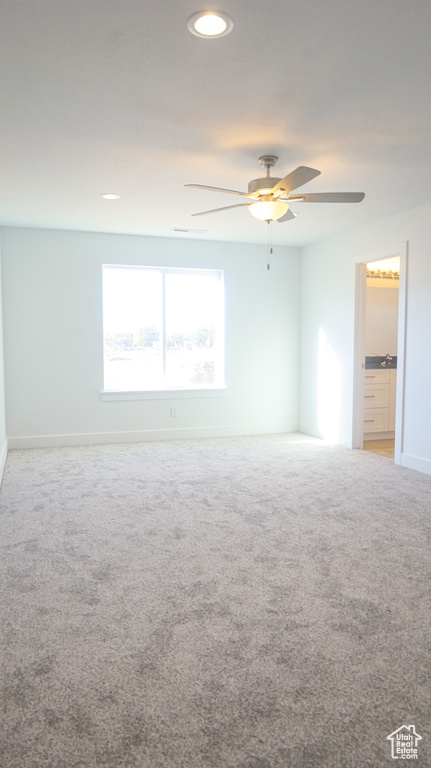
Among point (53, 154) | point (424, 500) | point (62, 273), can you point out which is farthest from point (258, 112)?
point (62, 273)

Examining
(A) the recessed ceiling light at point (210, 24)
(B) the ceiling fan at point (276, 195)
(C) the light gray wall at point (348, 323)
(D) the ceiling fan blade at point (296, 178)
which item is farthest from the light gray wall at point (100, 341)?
(A) the recessed ceiling light at point (210, 24)

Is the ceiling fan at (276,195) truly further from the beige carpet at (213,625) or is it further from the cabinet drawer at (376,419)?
the cabinet drawer at (376,419)

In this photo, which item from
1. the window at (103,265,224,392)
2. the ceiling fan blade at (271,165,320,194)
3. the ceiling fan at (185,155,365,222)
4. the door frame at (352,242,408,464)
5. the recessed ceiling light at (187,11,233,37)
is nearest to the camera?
the recessed ceiling light at (187,11,233,37)

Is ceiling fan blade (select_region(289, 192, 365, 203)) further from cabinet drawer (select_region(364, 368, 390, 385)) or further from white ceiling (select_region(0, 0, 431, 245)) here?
cabinet drawer (select_region(364, 368, 390, 385))

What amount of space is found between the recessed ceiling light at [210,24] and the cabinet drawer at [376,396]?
4.81 m

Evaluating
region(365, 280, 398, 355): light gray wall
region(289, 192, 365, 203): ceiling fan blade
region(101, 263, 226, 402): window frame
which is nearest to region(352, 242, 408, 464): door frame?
region(365, 280, 398, 355): light gray wall

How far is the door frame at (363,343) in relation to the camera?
4762 millimetres

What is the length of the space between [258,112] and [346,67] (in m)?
0.58

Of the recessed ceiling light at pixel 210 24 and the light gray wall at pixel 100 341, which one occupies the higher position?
the recessed ceiling light at pixel 210 24

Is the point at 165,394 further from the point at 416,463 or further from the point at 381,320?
the point at 381,320

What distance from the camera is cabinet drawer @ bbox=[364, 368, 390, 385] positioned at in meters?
6.15

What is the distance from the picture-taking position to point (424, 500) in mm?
3768

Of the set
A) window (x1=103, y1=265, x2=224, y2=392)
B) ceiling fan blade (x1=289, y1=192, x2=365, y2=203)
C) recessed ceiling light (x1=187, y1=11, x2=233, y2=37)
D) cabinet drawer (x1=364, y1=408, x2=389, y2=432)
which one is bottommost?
cabinet drawer (x1=364, y1=408, x2=389, y2=432)

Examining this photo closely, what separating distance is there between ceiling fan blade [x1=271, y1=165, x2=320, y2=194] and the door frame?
215 cm
